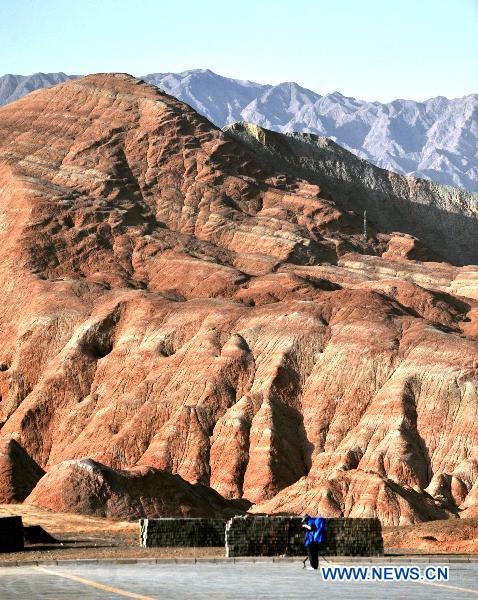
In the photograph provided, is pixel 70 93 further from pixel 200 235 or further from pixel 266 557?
pixel 266 557

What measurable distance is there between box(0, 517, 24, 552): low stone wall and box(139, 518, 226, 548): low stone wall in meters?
3.97

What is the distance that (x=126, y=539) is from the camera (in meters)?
59.1

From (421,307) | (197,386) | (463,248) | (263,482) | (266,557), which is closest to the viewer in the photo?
(266,557)

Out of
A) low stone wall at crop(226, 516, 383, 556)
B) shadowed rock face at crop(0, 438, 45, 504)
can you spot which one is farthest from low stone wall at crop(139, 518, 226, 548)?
shadowed rock face at crop(0, 438, 45, 504)

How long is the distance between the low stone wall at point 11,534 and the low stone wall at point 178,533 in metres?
3.97

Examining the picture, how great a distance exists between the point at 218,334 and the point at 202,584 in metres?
83.9

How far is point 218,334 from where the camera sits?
116062mm

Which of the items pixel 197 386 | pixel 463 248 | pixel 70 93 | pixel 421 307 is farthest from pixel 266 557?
pixel 463 248

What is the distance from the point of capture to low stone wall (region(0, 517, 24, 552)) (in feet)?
161

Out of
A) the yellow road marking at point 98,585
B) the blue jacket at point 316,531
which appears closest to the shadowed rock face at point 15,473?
the yellow road marking at point 98,585

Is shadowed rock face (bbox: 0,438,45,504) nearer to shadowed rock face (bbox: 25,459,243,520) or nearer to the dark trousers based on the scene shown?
shadowed rock face (bbox: 25,459,243,520)

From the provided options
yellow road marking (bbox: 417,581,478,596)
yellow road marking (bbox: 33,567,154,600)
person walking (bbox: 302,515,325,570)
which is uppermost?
person walking (bbox: 302,515,325,570)

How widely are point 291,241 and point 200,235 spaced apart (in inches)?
355

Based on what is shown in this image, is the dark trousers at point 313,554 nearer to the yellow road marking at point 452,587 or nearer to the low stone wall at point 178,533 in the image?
the yellow road marking at point 452,587
